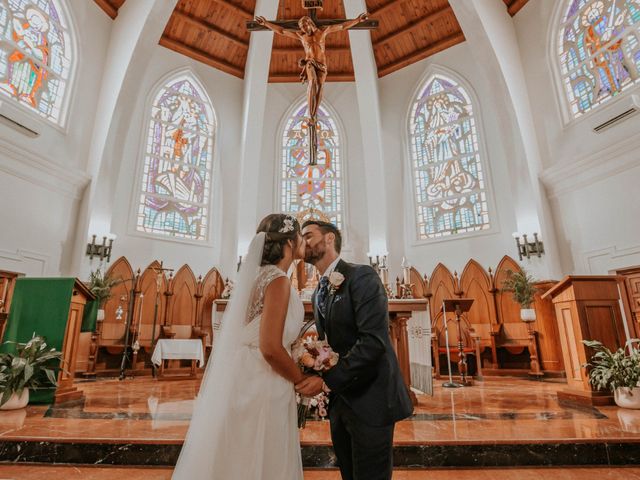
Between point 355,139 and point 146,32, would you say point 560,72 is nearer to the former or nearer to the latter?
point 355,139

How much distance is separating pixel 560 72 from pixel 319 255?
8.89m

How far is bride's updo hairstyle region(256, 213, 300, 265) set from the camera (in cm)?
171

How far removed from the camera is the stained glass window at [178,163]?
9.16 metres

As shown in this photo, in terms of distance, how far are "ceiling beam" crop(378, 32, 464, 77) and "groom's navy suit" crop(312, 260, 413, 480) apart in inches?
413

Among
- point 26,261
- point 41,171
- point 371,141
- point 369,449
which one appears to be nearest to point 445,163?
point 371,141

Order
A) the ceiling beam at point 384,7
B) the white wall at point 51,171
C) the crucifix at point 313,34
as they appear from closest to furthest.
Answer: the white wall at point 51,171, the crucifix at point 313,34, the ceiling beam at point 384,7

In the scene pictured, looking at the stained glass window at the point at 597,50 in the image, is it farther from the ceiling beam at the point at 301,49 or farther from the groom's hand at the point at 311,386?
the groom's hand at the point at 311,386

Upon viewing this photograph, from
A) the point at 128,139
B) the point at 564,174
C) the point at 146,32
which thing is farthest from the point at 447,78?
the point at 128,139

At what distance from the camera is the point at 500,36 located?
27.5 feet

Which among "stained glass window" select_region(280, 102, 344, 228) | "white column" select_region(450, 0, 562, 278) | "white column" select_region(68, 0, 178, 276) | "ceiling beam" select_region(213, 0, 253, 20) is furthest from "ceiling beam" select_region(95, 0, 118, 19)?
"white column" select_region(450, 0, 562, 278)

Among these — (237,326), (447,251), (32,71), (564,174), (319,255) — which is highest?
(32,71)

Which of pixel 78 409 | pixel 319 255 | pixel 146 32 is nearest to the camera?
pixel 319 255

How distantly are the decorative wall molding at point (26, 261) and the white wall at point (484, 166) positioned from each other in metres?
7.46

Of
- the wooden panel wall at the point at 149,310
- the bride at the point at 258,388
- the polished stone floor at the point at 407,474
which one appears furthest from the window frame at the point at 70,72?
the bride at the point at 258,388
